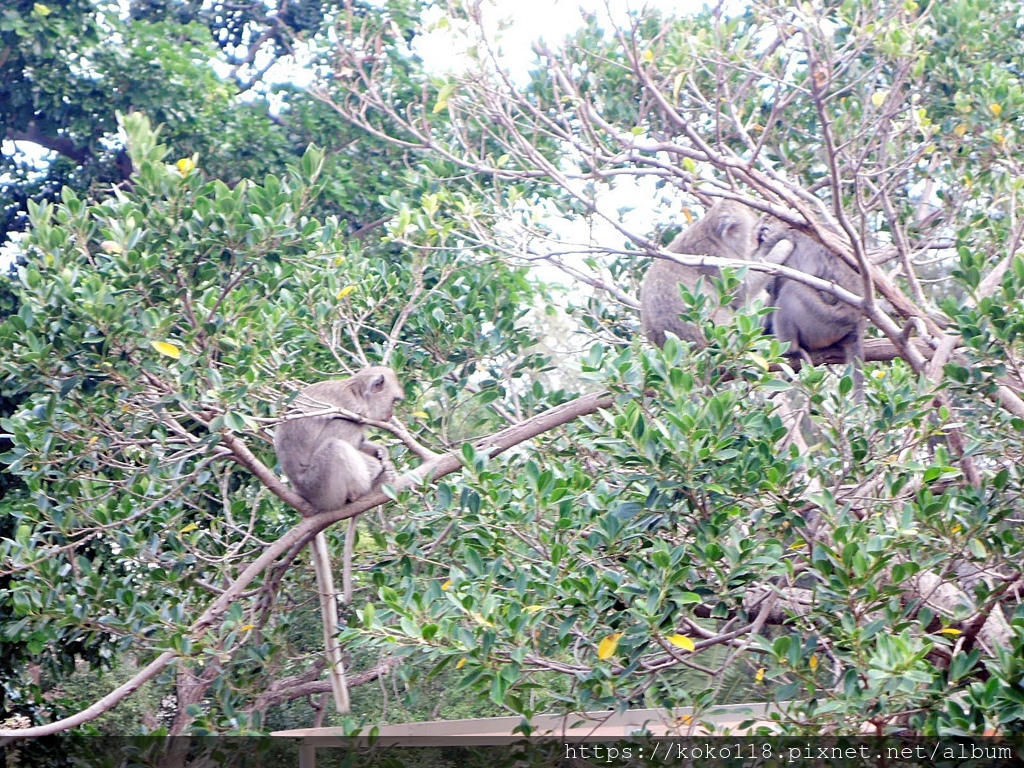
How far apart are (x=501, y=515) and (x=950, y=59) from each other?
12.4ft

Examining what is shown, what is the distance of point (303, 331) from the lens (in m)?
5.00

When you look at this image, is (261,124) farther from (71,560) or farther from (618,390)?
(618,390)

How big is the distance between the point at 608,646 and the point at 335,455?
288 cm

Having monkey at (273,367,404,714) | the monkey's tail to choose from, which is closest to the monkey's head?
monkey at (273,367,404,714)

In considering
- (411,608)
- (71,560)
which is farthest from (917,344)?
(71,560)

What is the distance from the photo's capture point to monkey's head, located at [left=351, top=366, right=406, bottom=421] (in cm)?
528

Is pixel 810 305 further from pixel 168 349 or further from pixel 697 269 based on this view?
pixel 168 349

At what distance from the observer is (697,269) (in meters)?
5.96

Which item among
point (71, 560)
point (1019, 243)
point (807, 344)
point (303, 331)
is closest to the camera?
point (1019, 243)

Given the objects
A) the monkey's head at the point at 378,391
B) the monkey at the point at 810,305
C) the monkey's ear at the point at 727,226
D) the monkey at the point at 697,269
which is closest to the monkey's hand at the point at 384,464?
the monkey's head at the point at 378,391

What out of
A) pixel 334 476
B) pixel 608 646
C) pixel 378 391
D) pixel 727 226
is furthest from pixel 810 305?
pixel 608 646

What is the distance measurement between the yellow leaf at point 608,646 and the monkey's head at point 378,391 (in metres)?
2.51

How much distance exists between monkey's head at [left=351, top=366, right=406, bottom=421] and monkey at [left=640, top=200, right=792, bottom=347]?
146 cm

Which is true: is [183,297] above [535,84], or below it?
below
